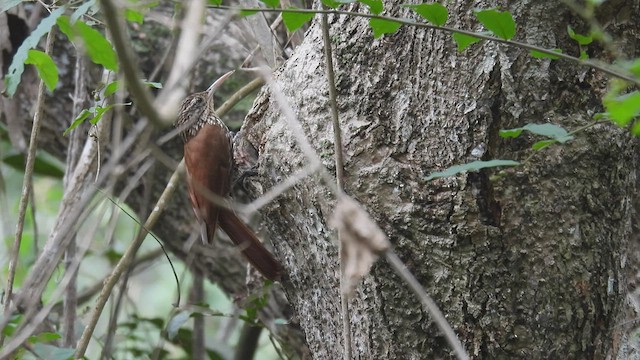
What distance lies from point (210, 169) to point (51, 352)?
940mm

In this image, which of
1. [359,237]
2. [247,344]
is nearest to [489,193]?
[359,237]

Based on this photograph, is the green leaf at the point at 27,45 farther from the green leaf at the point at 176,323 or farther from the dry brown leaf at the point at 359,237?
the green leaf at the point at 176,323

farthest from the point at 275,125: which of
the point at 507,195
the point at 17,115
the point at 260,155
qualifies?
the point at 17,115

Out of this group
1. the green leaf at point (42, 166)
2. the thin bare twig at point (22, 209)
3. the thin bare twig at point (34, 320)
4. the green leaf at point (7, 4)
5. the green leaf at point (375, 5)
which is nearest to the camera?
the green leaf at point (375, 5)

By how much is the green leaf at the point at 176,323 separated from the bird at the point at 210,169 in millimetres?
313

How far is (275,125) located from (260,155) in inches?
4.1

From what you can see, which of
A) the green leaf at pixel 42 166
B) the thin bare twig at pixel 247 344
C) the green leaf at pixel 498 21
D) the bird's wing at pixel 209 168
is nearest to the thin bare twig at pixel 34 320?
the bird's wing at pixel 209 168

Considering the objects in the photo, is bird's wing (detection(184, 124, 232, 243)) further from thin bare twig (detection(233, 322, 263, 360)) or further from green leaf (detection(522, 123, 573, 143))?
green leaf (detection(522, 123, 573, 143))

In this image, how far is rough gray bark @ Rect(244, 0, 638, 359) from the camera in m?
1.93

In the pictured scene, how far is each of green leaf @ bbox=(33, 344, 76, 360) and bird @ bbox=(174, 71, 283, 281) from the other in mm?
659

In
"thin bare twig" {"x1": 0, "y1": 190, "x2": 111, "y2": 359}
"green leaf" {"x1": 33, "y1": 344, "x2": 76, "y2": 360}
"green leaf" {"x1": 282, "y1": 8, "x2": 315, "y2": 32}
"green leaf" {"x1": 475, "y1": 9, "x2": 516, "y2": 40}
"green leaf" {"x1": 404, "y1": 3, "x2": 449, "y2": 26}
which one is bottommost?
"thin bare twig" {"x1": 0, "y1": 190, "x2": 111, "y2": 359}

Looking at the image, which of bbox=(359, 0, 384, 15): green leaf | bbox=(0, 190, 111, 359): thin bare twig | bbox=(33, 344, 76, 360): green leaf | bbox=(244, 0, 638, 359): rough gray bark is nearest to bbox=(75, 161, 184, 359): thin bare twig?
bbox=(33, 344, 76, 360): green leaf

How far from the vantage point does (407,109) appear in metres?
2.02

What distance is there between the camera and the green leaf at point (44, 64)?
2.15 metres
